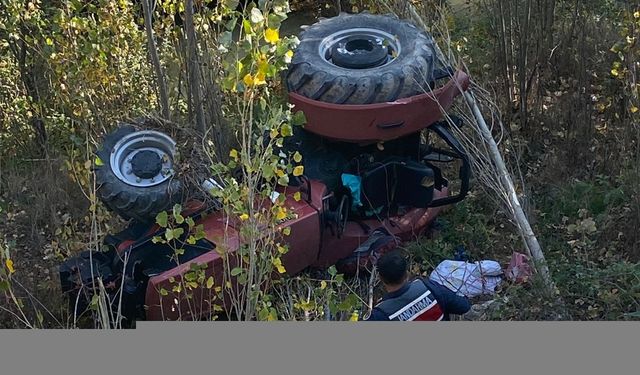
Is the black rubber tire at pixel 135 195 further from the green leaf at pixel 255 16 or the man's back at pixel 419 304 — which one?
the green leaf at pixel 255 16

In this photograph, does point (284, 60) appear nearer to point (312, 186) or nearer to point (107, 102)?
point (312, 186)

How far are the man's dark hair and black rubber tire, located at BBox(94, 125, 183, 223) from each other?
4.14 feet

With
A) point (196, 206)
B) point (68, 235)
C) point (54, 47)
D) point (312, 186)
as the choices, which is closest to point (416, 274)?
point (312, 186)

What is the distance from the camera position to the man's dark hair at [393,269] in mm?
3592

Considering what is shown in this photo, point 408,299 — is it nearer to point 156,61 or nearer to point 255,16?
point 255,16

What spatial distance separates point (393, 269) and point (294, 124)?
81cm

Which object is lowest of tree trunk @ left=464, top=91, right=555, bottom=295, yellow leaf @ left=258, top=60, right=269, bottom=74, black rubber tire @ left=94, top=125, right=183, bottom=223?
tree trunk @ left=464, top=91, right=555, bottom=295

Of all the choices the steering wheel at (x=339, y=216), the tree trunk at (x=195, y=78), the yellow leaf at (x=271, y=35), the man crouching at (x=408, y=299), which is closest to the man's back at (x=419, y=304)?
the man crouching at (x=408, y=299)

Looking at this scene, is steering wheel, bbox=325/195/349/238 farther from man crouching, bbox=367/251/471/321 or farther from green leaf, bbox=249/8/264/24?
green leaf, bbox=249/8/264/24

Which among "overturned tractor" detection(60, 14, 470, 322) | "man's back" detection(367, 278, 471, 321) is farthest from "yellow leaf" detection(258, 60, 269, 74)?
"overturned tractor" detection(60, 14, 470, 322)

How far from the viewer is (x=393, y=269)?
3.59 m

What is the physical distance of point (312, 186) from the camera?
4801 mm

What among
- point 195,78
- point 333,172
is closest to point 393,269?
point 333,172

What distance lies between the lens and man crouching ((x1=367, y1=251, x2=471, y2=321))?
3584mm
